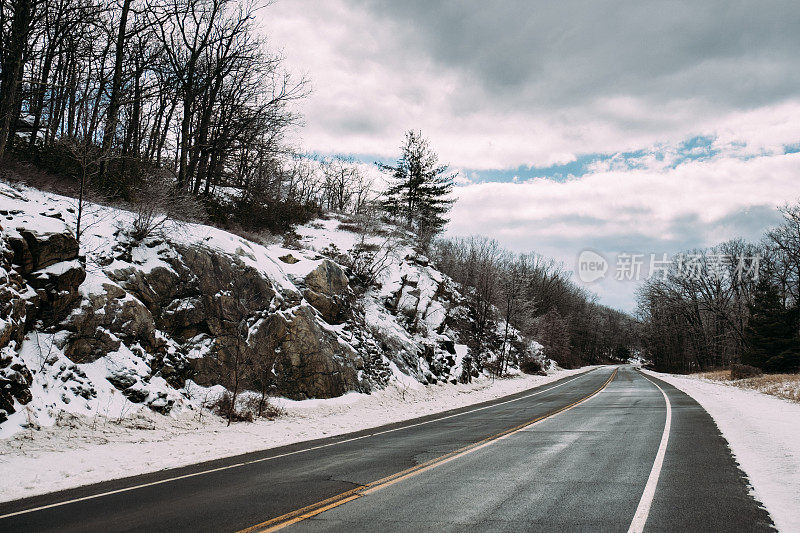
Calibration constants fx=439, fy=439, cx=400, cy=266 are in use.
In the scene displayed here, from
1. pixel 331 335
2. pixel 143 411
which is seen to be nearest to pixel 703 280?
pixel 331 335

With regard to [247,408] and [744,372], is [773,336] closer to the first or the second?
[744,372]

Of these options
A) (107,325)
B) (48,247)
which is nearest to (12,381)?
(107,325)

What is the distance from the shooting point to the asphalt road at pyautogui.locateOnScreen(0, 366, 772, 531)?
16.1 ft

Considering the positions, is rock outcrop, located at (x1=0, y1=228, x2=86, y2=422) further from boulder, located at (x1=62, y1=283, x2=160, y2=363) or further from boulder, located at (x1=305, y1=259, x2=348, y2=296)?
boulder, located at (x1=305, y1=259, x2=348, y2=296)

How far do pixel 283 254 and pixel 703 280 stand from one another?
190 ft

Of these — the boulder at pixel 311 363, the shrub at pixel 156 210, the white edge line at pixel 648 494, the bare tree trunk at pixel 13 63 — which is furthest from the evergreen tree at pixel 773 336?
the bare tree trunk at pixel 13 63

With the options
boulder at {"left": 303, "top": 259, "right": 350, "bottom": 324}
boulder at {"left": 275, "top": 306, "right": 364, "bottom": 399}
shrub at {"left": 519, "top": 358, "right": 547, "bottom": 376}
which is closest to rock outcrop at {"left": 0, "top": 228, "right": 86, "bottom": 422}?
boulder at {"left": 275, "top": 306, "right": 364, "bottom": 399}

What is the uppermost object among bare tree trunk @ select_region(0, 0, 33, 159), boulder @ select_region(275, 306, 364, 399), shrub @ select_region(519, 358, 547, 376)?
bare tree trunk @ select_region(0, 0, 33, 159)

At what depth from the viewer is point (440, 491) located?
606 centimetres

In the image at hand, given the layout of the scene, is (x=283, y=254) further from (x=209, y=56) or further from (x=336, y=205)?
(x=336, y=205)

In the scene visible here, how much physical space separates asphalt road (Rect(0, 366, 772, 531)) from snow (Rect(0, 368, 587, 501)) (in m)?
0.76

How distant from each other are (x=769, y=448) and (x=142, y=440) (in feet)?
44.2

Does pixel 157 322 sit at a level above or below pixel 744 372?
above

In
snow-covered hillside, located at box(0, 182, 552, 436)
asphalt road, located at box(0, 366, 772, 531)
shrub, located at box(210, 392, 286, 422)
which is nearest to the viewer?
asphalt road, located at box(0, 366, 772, 531)
